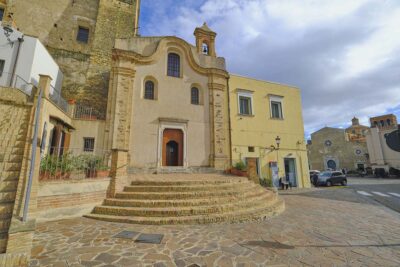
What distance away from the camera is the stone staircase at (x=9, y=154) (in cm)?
415

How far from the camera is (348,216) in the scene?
6.88m

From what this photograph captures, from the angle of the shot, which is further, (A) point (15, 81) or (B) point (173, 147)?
(B) point (173, 147)

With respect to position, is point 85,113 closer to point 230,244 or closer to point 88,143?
point 88,143

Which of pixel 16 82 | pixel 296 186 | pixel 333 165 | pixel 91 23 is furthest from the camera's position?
pixel 333 165

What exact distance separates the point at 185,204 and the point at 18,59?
12272 mm

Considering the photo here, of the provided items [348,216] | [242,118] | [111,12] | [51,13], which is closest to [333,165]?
[242,118]

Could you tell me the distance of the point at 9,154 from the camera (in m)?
5.37

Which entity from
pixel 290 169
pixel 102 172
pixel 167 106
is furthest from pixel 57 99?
pixel 290 169

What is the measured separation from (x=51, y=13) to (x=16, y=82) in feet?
40.8

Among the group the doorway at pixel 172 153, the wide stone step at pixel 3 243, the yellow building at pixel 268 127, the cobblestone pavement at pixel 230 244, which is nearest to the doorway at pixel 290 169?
the yellow building at pixel 268 127

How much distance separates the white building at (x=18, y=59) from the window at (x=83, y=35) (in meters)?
8.71

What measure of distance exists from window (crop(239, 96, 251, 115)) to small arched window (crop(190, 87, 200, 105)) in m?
3.48

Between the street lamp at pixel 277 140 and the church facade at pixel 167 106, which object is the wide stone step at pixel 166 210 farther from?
the street lamp at pixel 277 140

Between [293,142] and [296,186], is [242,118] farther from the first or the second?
[296,186]
